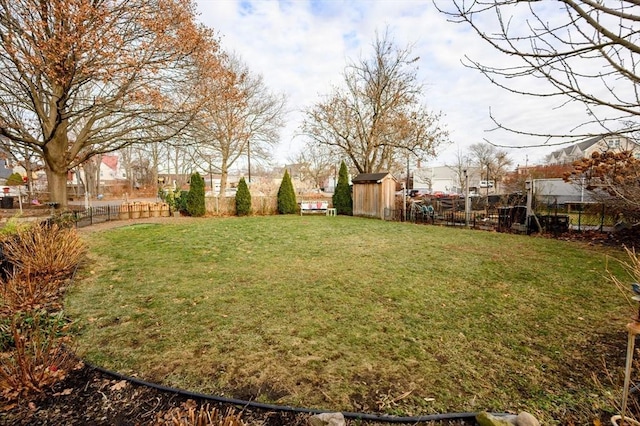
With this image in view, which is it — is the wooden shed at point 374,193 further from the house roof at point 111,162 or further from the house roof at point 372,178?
the house roof at point 111,162

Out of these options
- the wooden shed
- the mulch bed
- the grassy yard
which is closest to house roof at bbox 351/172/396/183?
the wooden shed

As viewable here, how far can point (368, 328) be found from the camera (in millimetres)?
3178

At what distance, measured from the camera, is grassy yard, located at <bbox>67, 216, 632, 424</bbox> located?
2211 millimetres

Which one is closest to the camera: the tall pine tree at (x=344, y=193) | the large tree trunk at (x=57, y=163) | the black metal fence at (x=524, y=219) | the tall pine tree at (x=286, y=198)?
the black metal fence at (x=524, y=219)

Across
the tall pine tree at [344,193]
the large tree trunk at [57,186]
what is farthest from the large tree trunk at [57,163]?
the tall pine tree at [344,193]

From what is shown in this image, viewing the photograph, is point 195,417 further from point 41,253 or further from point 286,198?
point 286,198

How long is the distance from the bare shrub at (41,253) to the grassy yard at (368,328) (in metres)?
0.46

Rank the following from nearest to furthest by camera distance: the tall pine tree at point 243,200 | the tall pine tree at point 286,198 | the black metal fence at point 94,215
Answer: the black metal fence at point 94,215, the tall pine tree at point 243,200, the tall pine tree at point 286,198

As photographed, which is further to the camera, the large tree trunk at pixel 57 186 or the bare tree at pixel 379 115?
the bare tree at pixel 379 115

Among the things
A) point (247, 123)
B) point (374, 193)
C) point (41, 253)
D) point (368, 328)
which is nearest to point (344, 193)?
point (374, 193)

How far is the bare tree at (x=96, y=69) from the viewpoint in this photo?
7160 mm

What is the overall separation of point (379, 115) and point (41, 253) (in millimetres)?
15567

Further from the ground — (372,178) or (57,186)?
(372,178)

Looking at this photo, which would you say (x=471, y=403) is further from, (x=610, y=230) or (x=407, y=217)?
(x=407, y=217)
